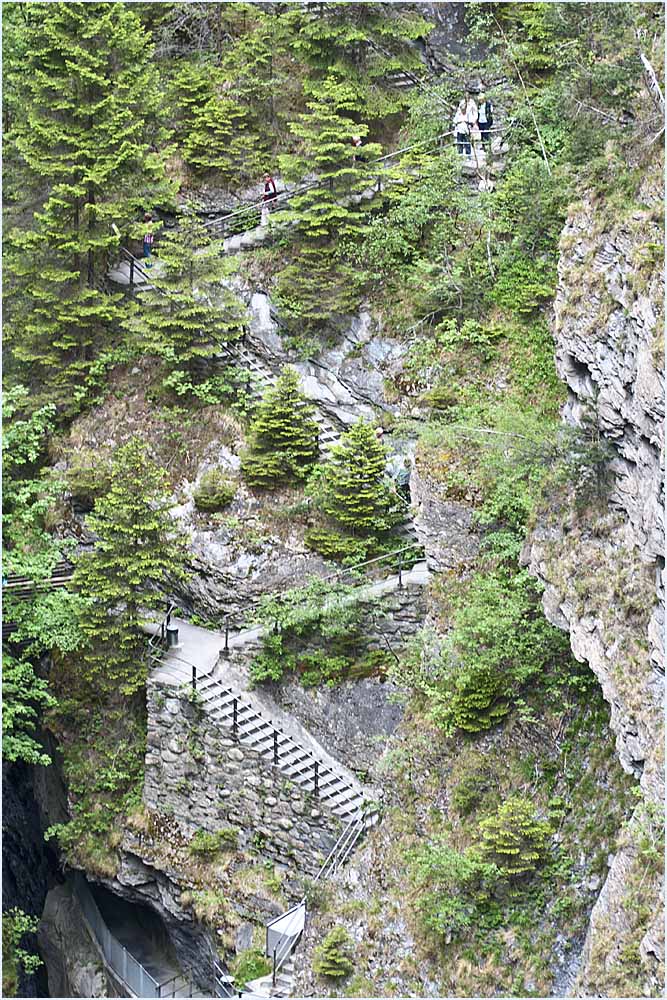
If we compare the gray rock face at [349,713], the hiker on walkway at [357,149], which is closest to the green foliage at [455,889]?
the gray rock face at [349,713]

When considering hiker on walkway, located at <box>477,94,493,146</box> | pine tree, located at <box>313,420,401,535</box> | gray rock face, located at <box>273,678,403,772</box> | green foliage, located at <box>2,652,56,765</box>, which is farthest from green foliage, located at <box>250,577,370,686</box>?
hiker on walkway, located at <box>477,94,493,146</box>

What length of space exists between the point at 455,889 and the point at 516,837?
1305mm

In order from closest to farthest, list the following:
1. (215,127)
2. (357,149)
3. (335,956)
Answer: (335,956) → (357,149) → (215,127)

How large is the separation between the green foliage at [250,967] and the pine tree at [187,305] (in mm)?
10570

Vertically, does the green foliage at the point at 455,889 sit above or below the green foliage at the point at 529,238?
below

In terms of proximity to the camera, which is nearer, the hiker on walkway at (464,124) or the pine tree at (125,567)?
the pine tree at (125,567)

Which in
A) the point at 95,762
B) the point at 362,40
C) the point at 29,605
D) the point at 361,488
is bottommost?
the point at 95,762

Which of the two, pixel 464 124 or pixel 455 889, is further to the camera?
pixel 464 124

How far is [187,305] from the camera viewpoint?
23.6m

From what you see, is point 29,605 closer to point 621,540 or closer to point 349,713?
point 349,713

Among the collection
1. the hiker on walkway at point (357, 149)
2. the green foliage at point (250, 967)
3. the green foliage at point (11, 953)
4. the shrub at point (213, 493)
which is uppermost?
the hiker on walkway at point (357, 149)

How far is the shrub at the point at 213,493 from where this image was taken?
22344 mm

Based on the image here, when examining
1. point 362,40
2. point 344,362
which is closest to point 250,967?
point 344,362

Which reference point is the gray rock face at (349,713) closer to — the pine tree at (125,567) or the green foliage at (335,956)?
the pine tree at (125,567)
